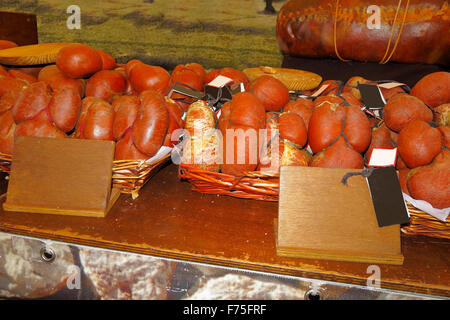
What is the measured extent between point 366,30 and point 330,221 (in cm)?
120

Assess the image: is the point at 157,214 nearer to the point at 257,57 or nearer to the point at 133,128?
the point at 133,128

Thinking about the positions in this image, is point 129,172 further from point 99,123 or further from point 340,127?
point 340,127

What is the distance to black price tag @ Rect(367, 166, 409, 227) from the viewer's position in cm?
68

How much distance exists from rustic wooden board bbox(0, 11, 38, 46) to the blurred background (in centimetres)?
84

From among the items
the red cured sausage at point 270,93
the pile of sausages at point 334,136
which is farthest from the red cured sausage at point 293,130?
the red cured sausage at point 270,93

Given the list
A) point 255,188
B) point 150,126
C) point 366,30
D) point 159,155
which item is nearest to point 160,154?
point 159,155

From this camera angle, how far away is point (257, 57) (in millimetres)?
2742

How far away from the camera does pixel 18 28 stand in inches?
82.0

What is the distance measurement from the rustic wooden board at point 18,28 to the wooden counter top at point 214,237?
1695mm

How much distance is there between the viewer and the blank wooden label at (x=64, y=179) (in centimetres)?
81

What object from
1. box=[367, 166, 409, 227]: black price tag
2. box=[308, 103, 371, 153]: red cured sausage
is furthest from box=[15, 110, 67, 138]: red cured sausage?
box=[367, 166, 409, 227]: black price tag

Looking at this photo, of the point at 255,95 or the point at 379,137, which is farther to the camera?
the point at 255,95
